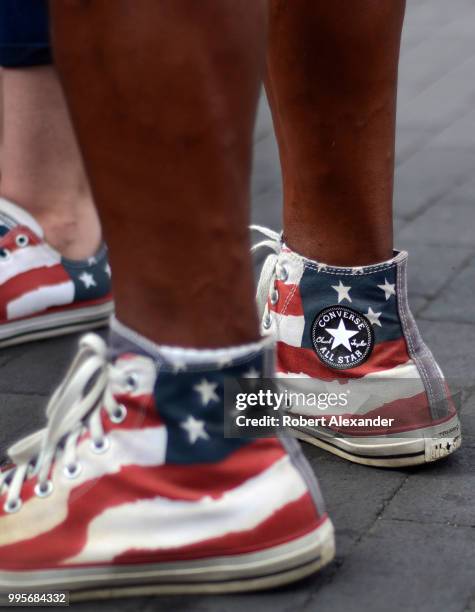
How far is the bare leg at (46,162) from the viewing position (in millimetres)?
2277

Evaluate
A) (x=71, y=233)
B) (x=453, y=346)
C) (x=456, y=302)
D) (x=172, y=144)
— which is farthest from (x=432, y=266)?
(x=172, y=144)

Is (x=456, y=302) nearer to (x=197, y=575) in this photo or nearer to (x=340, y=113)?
(x=340, y=113)

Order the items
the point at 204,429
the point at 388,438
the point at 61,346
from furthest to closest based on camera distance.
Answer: the point at 61,346 < the point at 388,438 < the point at 204,429

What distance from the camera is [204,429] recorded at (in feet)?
4.34

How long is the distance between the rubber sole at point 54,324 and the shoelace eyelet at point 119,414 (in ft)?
3.02

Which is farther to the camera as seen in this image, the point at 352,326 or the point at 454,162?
the point at 454,162

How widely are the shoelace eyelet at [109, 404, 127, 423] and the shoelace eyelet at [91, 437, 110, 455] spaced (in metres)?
0.02

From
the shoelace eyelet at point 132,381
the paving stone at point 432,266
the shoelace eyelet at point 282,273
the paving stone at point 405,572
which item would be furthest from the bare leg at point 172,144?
the paving stone at point 432,266

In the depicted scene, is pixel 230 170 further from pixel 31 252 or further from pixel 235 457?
pixel 31 252

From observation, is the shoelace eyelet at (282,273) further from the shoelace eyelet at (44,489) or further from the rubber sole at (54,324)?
the rubber sole at (54,324)

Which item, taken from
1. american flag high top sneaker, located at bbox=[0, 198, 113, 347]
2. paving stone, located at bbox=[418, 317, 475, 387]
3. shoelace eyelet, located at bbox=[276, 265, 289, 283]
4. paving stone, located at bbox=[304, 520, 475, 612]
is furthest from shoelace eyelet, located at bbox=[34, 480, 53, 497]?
american flag high top sneaker, located at bbox=[0, 198, 113, 347]

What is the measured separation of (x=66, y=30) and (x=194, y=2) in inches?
5.5

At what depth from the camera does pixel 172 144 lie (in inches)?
48.9

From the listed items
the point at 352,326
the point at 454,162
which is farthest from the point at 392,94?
the point at 454,162
